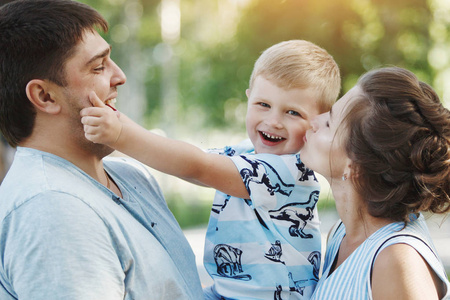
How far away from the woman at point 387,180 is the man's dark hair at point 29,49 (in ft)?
3.48

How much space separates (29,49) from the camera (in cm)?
199

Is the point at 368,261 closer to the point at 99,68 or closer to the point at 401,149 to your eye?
the point at 401,149

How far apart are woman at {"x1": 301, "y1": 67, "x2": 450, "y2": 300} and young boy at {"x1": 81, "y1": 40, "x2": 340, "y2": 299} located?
17 centimetres

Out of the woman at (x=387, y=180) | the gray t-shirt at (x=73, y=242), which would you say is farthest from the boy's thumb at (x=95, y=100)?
the woman at (x=387, y=180)

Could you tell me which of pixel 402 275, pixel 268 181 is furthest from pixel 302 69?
pixel 402 275

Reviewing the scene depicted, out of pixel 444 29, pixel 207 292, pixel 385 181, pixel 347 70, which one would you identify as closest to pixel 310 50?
pixel 385 181

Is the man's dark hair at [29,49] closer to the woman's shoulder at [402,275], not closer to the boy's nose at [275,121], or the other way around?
the boy's nose at [275,121]

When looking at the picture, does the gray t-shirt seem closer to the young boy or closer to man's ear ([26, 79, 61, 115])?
man's ear ([26, 79, 61, 115])

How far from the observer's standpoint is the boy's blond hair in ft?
7.86

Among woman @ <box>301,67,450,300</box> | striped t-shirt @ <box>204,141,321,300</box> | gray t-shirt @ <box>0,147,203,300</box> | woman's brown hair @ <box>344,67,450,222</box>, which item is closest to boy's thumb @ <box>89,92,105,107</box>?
gray t-shirt @ <box>0,147,203,300</box>

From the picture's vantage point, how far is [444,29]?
32.6 ft

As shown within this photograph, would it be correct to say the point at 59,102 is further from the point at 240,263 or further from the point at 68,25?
the point at 240,263

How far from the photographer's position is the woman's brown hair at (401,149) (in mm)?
1981

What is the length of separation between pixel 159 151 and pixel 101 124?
296 millimetres
